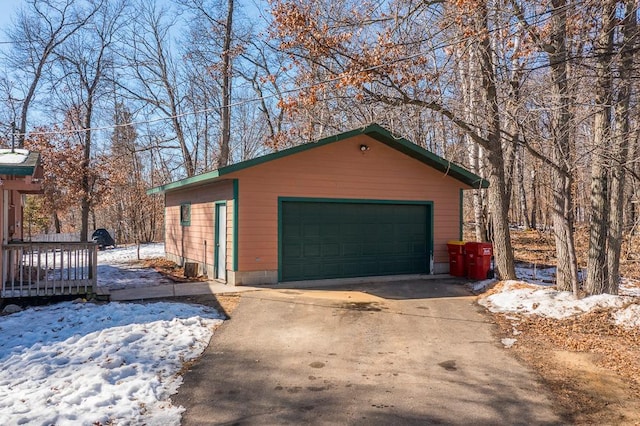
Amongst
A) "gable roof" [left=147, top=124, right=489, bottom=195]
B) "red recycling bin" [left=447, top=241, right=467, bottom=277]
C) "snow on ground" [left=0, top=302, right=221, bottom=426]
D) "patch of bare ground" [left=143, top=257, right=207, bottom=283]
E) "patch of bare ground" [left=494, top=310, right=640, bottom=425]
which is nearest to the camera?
"snow on ground" [left=0, top=302, right=221, bottom=426]

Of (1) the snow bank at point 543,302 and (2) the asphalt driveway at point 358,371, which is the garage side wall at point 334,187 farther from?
(1) the snow bank at point 543,302

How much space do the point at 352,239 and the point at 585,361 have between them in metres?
6.56

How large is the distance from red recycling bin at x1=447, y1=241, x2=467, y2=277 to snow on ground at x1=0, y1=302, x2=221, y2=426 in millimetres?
7053

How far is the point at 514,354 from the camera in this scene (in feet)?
19.0

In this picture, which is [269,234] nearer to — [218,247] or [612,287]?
[218,247]

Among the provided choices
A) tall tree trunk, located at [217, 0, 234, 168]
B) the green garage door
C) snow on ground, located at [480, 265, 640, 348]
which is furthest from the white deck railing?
tall tree trunk, located at [217, 0, 234, 168]

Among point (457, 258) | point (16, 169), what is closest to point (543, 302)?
point (457, 258)

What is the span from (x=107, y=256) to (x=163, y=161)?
15394 mm

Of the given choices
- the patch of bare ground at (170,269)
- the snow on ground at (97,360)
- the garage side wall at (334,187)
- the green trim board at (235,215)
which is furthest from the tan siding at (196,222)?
the snow on ground at (97,360)

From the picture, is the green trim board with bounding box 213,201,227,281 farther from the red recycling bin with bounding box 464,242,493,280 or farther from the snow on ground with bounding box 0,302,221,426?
the red recycling bin with bounding box 464,242,493,280

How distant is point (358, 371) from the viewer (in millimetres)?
5078

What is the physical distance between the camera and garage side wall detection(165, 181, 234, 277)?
10664mm

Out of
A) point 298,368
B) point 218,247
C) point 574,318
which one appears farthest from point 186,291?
point 574,318

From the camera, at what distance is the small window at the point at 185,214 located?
13.3 meters
